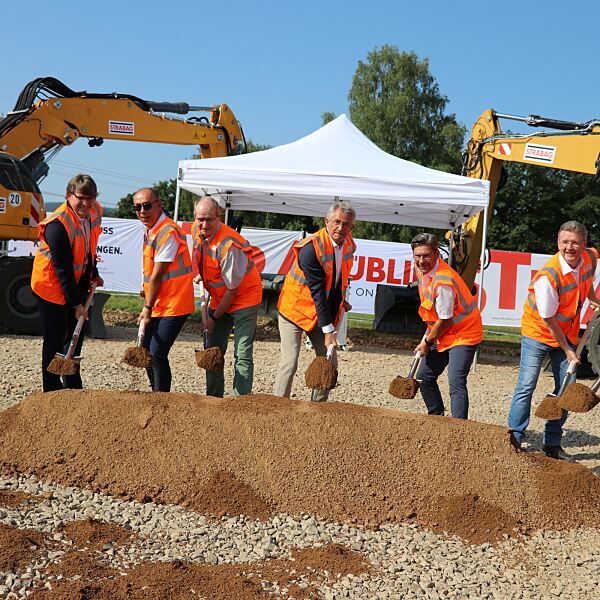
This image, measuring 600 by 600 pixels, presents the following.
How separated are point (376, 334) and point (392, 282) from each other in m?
1.95

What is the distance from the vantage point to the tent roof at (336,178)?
401 inches

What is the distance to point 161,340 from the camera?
5.65m

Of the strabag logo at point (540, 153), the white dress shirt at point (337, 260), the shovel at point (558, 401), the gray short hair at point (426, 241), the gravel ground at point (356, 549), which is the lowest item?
the gravel ground at point (356, 549)

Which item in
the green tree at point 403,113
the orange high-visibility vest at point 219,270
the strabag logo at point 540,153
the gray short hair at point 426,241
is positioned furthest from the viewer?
the green tree at point 403,113

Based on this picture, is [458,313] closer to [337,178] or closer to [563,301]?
[563,301]

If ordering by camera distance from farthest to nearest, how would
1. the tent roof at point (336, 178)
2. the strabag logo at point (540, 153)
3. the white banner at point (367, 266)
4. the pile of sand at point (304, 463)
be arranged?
1. the white banner at point (367, 266)
2. the strabag logo at point (540, 153)
3. the tent roof at point (336, 178)
4. the pile of sand at point (304, 463)

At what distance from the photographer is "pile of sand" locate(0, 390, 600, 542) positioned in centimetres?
436

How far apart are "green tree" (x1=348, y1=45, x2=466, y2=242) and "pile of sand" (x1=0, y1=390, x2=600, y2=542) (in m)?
34.1

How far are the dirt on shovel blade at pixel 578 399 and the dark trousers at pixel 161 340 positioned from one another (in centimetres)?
283

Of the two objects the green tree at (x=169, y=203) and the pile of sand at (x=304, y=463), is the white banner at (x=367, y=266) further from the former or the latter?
the green tree at (x=169, y=203)

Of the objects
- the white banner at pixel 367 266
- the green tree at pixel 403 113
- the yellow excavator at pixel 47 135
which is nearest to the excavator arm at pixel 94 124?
the yellow excavator at pixel 47 135

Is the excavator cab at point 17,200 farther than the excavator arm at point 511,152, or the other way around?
the excavator cab at point 17,200

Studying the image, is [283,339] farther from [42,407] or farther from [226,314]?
[42,407]

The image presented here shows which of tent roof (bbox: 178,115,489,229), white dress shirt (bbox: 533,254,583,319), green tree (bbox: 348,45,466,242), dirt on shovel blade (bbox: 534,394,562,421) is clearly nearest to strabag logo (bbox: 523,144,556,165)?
tent roof (bbox: 178,115,489,229)
